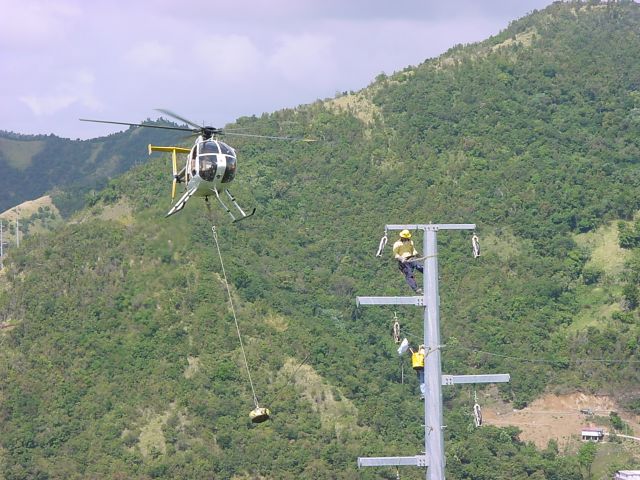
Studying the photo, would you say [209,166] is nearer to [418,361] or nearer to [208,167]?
[208,167]

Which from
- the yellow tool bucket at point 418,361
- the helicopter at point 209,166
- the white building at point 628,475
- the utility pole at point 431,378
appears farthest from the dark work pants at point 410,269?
the white building at point 628,475

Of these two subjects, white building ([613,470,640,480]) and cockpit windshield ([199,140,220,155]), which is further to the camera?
white building ([613,470,640,480])

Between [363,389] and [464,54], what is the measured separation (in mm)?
67451

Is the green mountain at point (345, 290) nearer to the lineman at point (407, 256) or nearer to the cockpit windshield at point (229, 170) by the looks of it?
the cockpit windshield at point (229, 170)

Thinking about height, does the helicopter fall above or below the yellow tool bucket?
above

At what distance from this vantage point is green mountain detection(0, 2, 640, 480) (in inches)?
4409

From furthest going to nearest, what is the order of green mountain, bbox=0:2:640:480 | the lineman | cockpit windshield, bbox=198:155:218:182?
1. green mountain, bbox=0:2:640:480
2. cockpit windshield, bbox=198:155:218:182
3. the lineman

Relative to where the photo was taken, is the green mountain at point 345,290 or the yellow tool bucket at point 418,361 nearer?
the yellow tool bucket at point 418,361

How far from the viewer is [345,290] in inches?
5443

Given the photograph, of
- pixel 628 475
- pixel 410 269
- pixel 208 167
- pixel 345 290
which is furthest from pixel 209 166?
pixel 345 290

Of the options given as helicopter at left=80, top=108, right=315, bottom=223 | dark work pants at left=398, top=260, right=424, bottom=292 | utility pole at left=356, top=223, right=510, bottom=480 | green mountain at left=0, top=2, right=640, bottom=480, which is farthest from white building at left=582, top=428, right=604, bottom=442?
utility pole at left=356, top=223, right=510, bottom=480

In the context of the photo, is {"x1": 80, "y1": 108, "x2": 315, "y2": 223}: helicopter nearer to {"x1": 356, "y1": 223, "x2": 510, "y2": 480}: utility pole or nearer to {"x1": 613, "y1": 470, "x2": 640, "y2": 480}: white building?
{"x1": 356, "y1": 223, "x2": 510, "y2": 480}: utility pole

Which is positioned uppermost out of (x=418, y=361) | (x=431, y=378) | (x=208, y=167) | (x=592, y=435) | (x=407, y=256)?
(x=208, y=167)

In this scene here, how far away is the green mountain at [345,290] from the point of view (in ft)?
367
